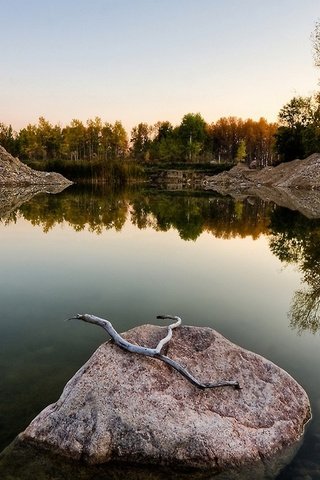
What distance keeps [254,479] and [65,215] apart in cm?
2663

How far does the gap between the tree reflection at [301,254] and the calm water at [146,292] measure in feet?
0.16

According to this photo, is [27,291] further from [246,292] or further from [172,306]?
[246,292]

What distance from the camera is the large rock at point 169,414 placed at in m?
5.13

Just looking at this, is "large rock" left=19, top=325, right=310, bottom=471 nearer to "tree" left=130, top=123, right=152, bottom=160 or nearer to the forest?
the forest

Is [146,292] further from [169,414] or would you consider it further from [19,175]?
[19,175]

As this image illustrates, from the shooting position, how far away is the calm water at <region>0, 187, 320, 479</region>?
7.28m

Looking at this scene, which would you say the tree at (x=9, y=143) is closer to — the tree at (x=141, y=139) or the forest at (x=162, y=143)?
the forest at (x=162, y=143)

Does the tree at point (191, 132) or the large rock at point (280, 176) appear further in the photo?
the tree at point (191, 132)

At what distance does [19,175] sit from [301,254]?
207 feet

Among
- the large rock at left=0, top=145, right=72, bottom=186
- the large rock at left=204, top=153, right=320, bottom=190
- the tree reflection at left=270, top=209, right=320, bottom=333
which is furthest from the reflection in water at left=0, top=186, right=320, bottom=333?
the large rock at left=0, top=145, right=72, bottom=186

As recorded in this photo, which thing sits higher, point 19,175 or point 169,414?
point 19,175

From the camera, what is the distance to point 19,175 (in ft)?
235

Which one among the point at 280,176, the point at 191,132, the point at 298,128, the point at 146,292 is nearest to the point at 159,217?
the point at 146,292

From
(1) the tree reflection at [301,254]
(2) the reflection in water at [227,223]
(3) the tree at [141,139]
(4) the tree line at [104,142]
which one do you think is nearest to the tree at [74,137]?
(4) the tree line at [104,142]
